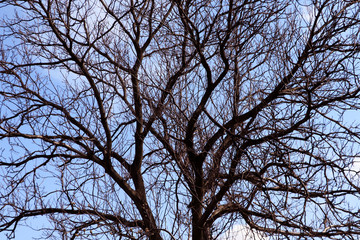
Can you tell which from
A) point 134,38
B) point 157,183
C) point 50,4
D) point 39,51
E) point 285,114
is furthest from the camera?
Result: point 134,38

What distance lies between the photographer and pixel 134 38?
8.38 metres

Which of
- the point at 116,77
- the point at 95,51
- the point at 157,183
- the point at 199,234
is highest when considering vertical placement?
the point at 95,51

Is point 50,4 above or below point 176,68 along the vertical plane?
above

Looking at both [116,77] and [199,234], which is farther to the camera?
[116,77]

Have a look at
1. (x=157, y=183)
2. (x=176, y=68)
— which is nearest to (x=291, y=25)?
(x=176, y=68)

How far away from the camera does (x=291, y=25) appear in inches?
221

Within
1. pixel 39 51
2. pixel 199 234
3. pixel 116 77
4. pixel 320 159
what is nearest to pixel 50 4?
pixel 39 51

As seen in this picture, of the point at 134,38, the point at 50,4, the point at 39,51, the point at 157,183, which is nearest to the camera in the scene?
the point at 157,183

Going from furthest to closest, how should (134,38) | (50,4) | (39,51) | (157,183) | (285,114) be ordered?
(134,38) < (39,51) < (50,4) < (157,183) < (285,114)

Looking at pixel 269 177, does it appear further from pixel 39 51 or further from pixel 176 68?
pixel 39 51

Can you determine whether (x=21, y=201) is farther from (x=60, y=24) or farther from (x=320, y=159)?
(x=320, y=159)

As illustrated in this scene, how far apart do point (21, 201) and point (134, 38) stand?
3858mm

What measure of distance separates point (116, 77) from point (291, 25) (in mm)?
3342

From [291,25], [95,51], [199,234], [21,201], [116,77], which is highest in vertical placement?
[95,51]
